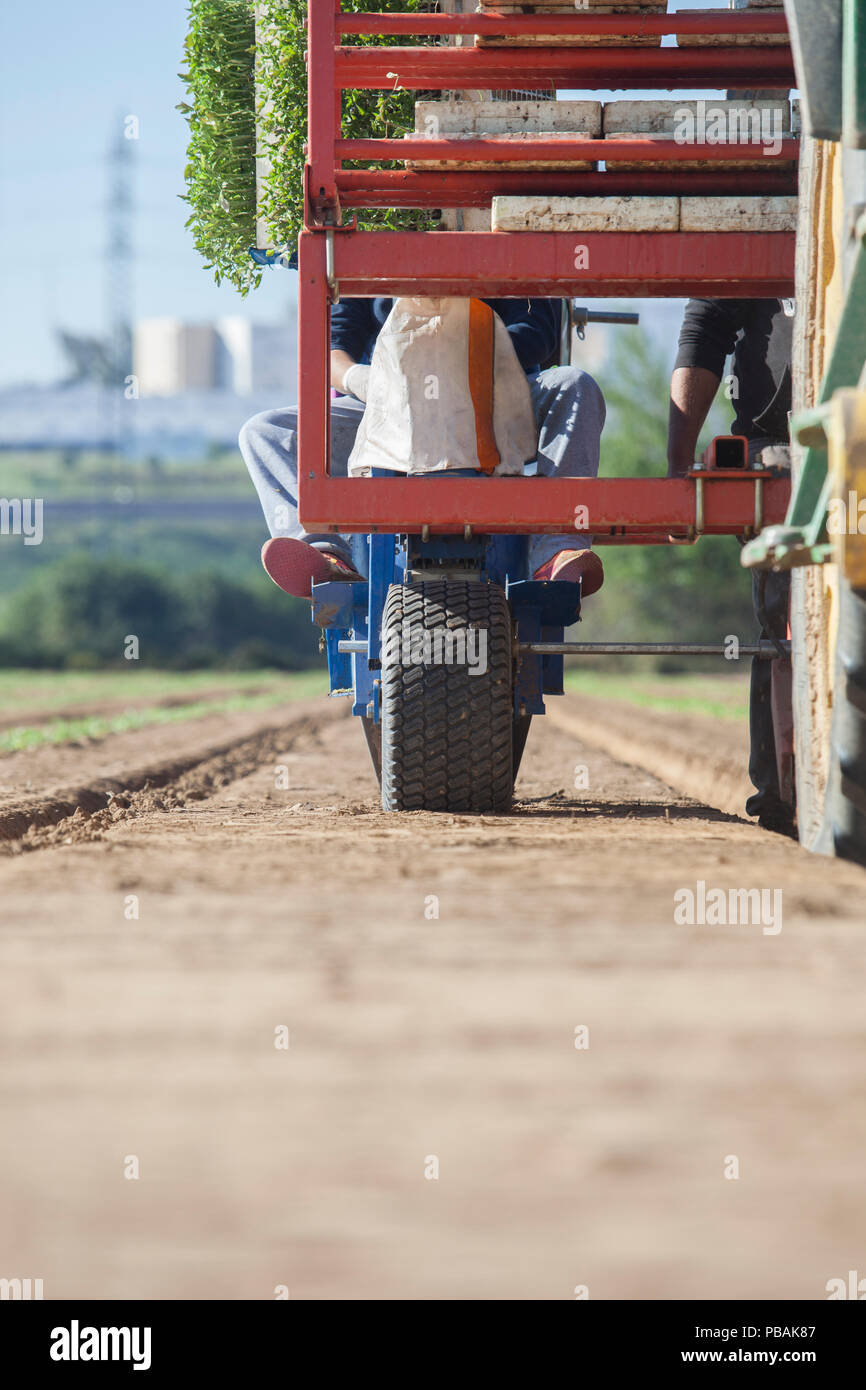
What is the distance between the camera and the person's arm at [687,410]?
5.25m

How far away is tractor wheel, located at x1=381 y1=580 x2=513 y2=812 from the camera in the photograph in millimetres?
4883

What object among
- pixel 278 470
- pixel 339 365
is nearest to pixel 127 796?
pixel 278 470

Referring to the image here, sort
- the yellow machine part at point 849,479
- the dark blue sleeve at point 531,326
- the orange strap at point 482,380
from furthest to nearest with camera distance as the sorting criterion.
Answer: the dark blue sleeve at point 531,326 < the orange strap at point 482,380 < the yellow machine part at point 849,479

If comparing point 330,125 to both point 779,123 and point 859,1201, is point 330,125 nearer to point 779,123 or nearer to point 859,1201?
point 779,123

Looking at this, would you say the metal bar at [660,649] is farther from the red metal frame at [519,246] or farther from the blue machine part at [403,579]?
the red metal frame at [519,246]

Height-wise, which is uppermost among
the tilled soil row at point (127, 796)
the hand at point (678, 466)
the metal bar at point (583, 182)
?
the metal bar at point (583, 182)

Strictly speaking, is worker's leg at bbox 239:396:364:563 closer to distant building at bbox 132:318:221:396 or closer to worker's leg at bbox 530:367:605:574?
worker's leg at bbox 530:367:605:574

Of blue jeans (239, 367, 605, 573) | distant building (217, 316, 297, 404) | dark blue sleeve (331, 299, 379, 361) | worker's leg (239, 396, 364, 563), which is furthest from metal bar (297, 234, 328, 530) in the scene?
distant building (217, 316, 297, 404)

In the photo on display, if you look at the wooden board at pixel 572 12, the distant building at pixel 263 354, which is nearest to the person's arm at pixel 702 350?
the wooden board at pixel 572 12

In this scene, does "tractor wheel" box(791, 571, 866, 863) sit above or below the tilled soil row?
above

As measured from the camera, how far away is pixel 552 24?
15.1 feet

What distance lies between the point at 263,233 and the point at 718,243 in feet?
6.74

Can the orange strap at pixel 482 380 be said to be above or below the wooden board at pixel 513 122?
below

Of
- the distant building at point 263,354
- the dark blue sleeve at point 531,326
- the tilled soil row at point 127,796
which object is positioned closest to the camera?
the tilled soil row at point 127,796
